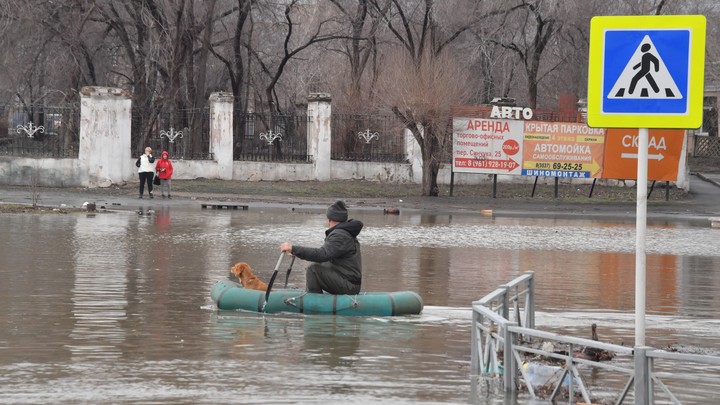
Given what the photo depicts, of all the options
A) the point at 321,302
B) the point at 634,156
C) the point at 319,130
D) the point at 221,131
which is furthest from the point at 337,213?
the point at 634,156

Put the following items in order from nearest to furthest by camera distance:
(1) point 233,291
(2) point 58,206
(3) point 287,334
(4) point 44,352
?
(4) point 44,352 < (3) point 287,334 < (1) point 233,291 < (2) point 58,206

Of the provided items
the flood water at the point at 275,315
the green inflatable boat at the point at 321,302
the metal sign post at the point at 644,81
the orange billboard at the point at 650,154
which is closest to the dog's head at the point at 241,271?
the flood water at the point at 275,315

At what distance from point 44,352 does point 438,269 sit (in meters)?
9.90

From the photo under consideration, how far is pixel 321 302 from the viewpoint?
14.1 m

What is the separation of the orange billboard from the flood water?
460 inches

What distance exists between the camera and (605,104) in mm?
8633

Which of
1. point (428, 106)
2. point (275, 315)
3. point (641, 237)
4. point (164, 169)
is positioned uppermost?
point (428, 106)

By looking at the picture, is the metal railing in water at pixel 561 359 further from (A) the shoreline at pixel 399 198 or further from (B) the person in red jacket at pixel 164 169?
(B) the person in red jacket at pixel 164 169

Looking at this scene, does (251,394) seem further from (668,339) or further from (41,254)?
(41,254)

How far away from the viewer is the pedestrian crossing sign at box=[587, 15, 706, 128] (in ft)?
27.7

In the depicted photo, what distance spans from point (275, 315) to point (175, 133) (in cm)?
2752

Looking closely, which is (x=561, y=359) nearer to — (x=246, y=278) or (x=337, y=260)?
(x=337, y=260)

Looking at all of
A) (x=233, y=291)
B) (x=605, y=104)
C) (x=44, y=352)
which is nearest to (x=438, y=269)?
(x=233, y=291)

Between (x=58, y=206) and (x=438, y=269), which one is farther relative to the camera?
(x=58, y=206)
